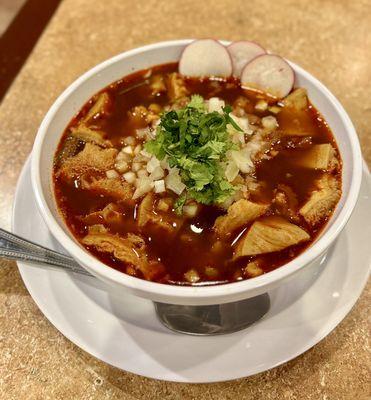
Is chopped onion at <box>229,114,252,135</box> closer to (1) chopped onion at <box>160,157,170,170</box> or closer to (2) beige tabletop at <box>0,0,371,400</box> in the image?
(1) chopped onion at <box>160,157,170,170</box>

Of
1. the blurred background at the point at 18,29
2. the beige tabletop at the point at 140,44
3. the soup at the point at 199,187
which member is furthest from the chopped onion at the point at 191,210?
the blurred background at the point at 18,29

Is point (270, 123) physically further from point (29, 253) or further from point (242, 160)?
point (29, 253)

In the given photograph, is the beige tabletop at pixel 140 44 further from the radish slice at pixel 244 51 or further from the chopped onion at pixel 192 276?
the radish slice at pixel 244 51

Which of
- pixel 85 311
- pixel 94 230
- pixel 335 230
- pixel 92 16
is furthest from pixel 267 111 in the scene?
pixel 92 16

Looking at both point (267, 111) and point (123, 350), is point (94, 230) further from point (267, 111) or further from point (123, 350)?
point (267, 111)

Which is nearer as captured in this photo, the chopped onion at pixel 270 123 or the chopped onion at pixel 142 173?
the chopped onion at pixel 142 173
